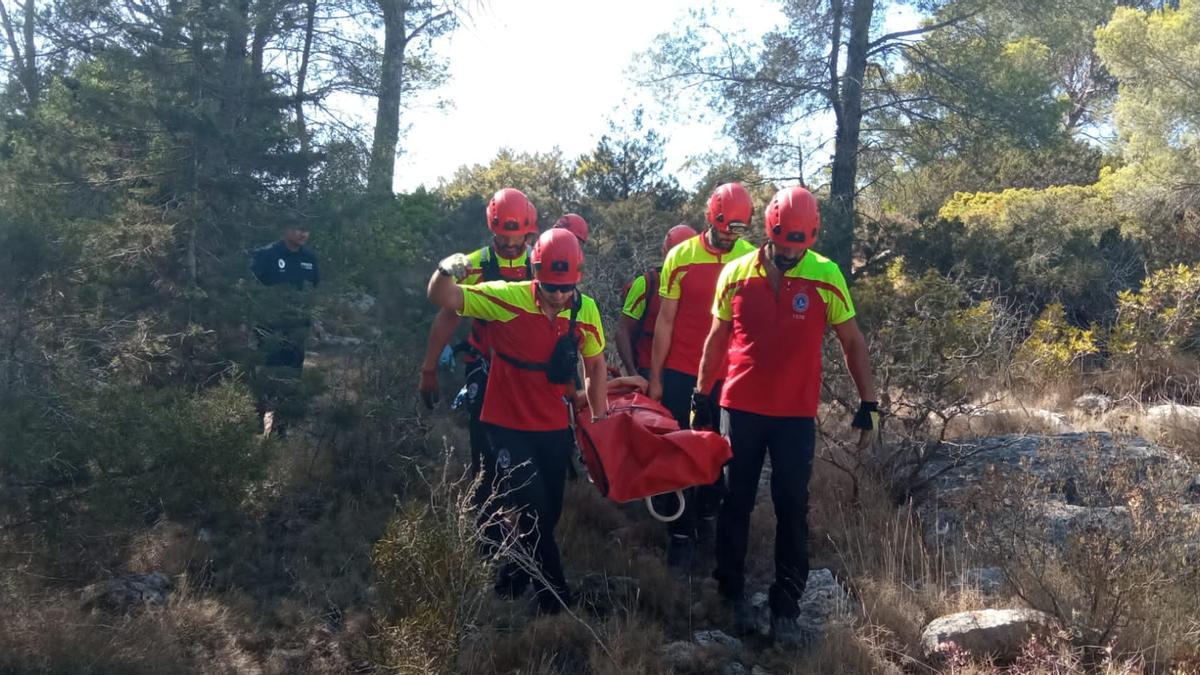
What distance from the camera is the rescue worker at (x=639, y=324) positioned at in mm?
6293

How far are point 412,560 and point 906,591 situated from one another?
246 cm

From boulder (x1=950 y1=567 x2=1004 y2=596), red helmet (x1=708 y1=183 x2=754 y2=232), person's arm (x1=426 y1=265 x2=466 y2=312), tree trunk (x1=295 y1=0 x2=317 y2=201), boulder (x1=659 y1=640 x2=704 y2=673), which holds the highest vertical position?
tree trunk (x1=295 y1=0 x2=317 y2=201)

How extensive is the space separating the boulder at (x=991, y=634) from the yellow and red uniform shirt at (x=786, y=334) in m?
1.11

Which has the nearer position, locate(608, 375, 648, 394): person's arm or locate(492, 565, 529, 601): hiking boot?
locate(492, 565, 529, 601): hiking boot

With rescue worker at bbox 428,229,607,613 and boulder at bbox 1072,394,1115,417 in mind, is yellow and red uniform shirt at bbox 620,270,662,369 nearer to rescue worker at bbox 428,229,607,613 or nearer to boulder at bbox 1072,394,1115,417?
rescue worker at bbox 428,229,607,613

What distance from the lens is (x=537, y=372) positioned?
16.1 ft

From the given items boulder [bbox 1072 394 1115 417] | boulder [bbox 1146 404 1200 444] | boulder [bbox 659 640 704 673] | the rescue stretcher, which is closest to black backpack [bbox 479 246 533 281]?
the rescue stretcher

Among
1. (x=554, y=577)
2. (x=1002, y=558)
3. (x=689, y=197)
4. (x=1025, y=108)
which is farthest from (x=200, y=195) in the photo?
(x=1025, y=108)

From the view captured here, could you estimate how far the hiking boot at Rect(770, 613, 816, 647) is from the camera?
15.3 ft

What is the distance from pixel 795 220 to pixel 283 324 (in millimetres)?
3903

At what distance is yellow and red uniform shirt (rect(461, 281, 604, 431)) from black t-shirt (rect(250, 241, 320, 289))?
122 inches

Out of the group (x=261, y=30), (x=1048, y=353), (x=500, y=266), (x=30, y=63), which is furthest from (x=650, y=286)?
(x=30, y=63)

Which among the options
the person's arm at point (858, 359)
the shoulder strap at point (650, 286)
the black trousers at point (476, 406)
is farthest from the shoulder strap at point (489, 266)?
the person's arm at point (858, 359)

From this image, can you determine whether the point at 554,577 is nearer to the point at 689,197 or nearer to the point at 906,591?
the point at 906,591
